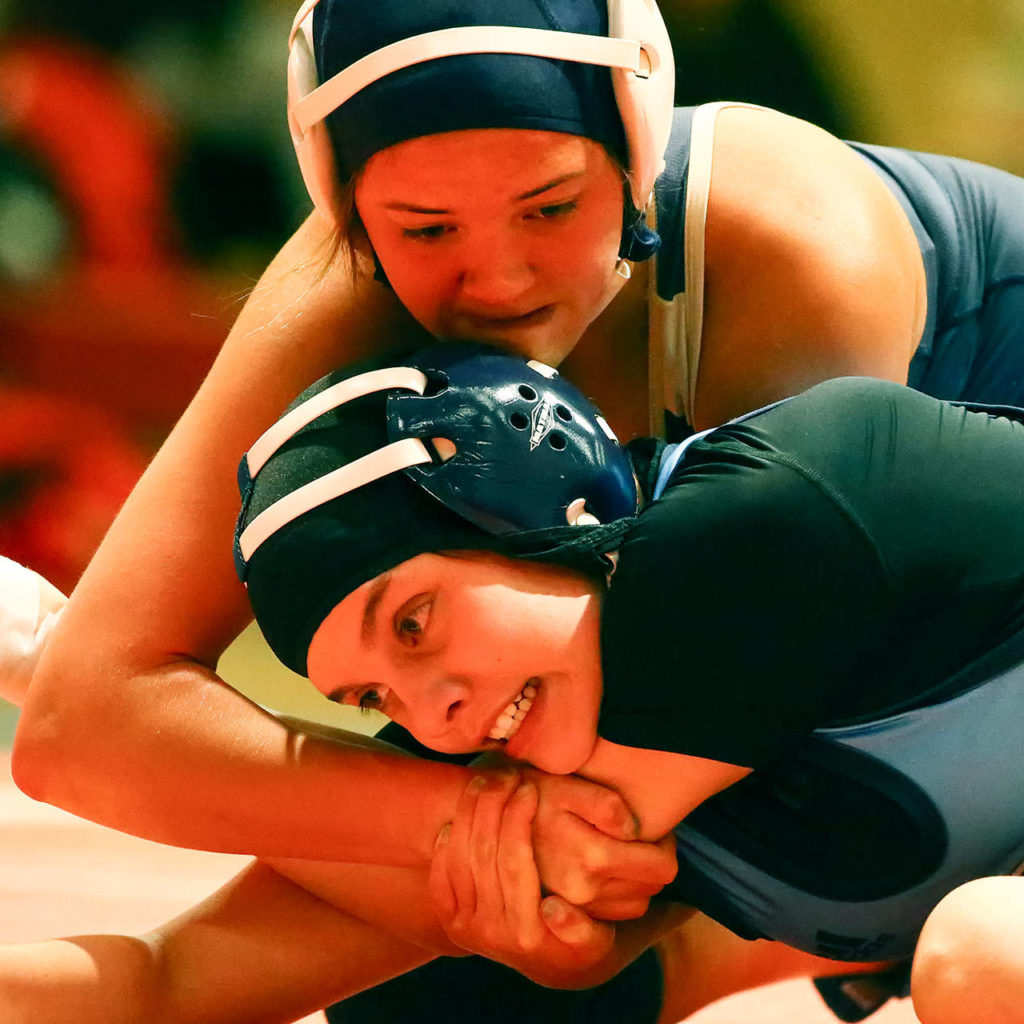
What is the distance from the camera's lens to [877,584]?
1.09 meters

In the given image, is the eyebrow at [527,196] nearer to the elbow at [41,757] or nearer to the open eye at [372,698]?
the open eye at [372,698]

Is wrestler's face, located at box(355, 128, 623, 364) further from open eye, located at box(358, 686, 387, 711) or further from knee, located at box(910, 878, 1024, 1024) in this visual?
knee, located at box(910, 878, 1024, 1024)

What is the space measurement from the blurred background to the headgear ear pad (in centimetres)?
160

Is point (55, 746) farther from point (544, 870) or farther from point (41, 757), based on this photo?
point (544, 870)

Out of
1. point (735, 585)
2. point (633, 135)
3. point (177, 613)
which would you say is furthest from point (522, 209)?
point (177, 613)

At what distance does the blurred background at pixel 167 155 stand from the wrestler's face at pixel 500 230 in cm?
164

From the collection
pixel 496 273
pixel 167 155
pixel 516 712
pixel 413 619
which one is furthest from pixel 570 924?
pixel 167 155

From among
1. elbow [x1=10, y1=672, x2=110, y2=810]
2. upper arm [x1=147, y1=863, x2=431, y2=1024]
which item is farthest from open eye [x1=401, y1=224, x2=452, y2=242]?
upper arm [x1=147, y1=863, x2=431, y2=1024]

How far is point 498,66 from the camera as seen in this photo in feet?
3.86

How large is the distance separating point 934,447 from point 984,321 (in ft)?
1.62

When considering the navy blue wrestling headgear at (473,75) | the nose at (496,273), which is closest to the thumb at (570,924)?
the nose at (496,273)

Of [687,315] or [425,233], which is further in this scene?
[687,315]

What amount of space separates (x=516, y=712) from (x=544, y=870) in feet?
0.49

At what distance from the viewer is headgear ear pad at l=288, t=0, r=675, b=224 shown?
1.18 metres
